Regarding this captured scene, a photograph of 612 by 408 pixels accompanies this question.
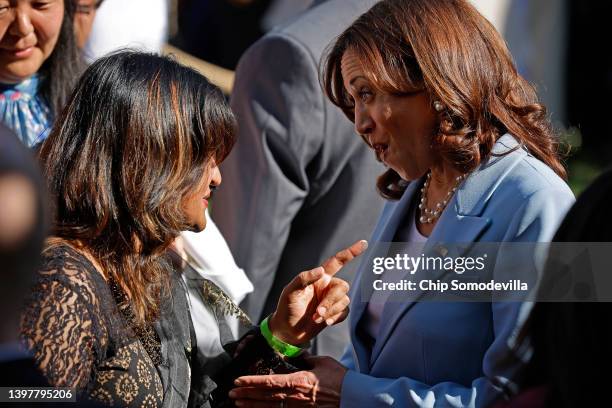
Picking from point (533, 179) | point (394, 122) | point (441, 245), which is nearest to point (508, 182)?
point (533, 179)

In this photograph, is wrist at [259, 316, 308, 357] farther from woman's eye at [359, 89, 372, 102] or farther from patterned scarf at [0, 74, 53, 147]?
patterned scarf at [0, 74, 53, 147]

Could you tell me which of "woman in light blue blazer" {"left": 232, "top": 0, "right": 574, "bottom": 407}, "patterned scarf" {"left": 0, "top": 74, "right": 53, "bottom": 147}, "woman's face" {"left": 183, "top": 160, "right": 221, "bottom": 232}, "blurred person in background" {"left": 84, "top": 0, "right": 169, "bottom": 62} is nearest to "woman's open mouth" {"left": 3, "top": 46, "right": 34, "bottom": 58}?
"patterned scarf" {"left": 0, "top": 74, "right": 53, "bottom": 147}

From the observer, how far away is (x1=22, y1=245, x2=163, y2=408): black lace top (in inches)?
82.9

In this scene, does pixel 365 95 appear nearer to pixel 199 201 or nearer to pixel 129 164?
pixel 199 201

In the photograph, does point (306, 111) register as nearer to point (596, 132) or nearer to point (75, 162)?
point (75, 162)

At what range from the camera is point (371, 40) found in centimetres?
263

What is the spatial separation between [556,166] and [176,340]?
1.04m

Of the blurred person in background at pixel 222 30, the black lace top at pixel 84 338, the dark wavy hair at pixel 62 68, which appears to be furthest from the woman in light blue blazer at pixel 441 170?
the blurred person in background at pixel 222 30

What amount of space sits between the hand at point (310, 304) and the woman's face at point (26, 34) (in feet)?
4.14

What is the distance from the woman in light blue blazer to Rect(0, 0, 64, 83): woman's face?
1.08m

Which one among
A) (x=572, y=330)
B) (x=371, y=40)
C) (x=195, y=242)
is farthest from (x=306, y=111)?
(x=572, y=330)

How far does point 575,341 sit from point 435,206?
120 cm

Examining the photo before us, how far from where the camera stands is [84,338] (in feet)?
7.16

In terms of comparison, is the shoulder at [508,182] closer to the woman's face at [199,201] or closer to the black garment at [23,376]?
the woman's face at [199,201]
